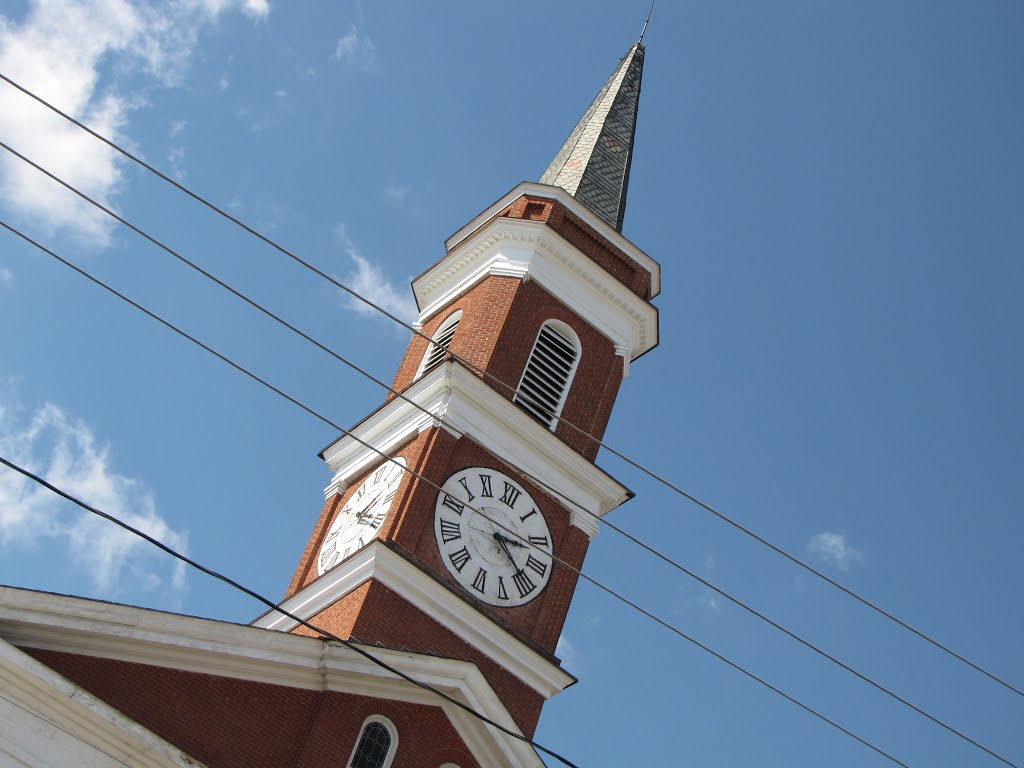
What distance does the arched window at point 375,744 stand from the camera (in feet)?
66.0

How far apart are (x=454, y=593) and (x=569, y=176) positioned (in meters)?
13.7

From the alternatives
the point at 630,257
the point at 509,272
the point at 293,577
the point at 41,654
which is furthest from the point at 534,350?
the point at 41,654

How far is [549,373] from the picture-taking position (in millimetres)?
27266

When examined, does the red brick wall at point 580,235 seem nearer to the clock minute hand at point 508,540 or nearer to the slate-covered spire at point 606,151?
the slate-covered spire at point 606,151

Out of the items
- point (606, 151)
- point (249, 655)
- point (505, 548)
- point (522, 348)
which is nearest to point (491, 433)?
point (505, 548)

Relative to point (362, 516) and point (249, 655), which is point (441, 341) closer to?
point (362, 516)

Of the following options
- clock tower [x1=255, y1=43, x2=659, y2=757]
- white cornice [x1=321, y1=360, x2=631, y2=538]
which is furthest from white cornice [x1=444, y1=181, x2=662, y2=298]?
white cornice [x1=321, y1=360, x2=631, y2=538]

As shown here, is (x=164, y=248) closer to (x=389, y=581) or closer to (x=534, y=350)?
(x=389, y=581)

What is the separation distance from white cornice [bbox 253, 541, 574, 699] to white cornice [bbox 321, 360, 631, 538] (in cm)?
284

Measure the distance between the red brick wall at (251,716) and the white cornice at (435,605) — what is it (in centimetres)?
198

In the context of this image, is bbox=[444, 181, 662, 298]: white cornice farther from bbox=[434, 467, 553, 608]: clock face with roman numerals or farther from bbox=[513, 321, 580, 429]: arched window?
bbox=[434, 467, 553, 608]: clock face with roman numerals

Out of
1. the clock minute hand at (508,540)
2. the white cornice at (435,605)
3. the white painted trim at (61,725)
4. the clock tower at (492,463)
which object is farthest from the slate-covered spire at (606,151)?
the white painted trim at (61,725)

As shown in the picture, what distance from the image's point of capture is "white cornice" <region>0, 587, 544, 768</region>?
18219mm

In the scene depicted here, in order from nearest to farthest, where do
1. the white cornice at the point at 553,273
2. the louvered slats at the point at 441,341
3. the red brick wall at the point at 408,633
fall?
the red brick wall at the point at 408,633 < the louvered slats at the point at 441,341 < the white cornice at the point at 553,273
